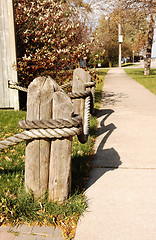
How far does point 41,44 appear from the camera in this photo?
8.06 metres

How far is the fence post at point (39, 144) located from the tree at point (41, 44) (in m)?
4.96

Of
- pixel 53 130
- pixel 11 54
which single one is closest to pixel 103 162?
pixel 53 130

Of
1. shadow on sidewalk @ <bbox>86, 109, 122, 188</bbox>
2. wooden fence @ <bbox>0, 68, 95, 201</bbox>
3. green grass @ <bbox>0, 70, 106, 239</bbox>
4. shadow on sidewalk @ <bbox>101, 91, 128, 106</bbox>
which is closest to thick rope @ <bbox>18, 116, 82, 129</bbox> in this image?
wooden fence @ <bbox>0, 68, 95, 201</bbox>

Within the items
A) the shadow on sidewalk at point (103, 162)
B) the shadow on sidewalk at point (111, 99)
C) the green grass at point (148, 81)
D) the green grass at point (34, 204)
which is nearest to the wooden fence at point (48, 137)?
the green grass at point (34, 204)

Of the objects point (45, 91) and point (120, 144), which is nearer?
point (45, 91)

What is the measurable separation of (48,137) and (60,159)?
0.98 ft

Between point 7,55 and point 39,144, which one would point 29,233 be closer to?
point 39,144

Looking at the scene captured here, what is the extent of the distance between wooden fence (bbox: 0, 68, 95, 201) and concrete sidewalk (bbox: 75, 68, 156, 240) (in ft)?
1.56

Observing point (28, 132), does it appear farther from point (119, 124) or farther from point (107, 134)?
point (119, 124)

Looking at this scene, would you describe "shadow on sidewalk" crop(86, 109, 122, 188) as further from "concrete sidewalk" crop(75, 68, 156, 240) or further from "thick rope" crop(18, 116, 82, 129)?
"thick rope" crop(18, 116, 82, 129)

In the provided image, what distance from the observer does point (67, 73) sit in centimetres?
833

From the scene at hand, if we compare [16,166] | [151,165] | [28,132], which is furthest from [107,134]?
[28,132]

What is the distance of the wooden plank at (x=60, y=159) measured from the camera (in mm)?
2479

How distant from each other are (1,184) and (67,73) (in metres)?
5.75
